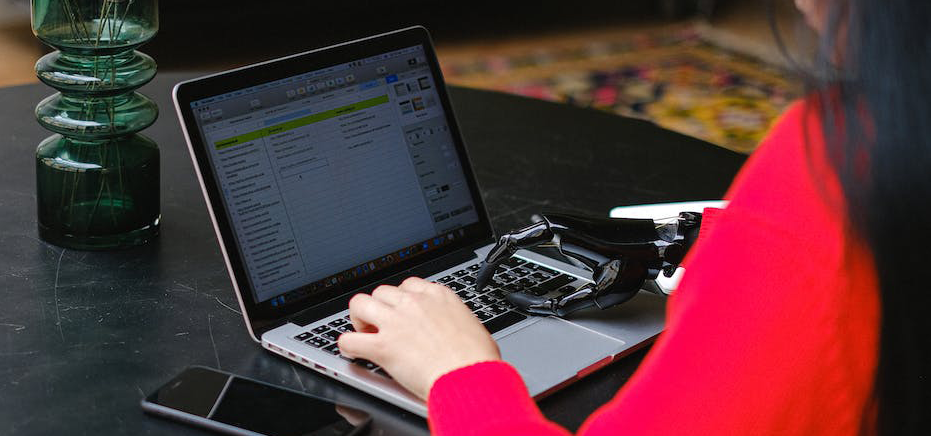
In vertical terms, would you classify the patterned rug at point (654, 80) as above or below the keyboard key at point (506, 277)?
below

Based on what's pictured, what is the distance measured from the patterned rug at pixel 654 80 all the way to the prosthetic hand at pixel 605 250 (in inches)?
94.6

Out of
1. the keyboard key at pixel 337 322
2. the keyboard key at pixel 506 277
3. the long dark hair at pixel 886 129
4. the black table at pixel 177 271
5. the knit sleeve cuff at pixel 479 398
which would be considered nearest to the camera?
the long dark hair at pixel 886 129

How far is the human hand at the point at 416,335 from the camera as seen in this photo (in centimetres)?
75

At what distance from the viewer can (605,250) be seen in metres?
0.93

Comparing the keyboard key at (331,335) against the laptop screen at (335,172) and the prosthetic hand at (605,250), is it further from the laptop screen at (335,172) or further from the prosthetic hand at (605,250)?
the prosthetic hand at (605,250)

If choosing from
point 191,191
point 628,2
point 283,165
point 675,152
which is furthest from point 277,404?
point 628,2

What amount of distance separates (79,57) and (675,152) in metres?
0.78

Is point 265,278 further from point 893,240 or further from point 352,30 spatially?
point 352,30

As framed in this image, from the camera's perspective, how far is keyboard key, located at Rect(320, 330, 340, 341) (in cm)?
89

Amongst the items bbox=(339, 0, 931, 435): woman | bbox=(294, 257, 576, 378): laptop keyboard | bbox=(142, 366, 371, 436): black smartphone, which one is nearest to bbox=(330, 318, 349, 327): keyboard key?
bbox=(294, 257, 576, 378): laptop keyboard

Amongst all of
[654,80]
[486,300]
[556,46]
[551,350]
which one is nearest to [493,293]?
[486,300]

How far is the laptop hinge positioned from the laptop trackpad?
16cm

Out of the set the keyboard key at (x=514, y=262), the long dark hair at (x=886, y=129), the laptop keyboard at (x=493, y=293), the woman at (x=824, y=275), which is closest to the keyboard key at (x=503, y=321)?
the laptop keyboard at (x=493, y=293)

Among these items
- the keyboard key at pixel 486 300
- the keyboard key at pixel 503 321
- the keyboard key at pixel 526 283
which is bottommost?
the keyboard key at pixel 503 321
